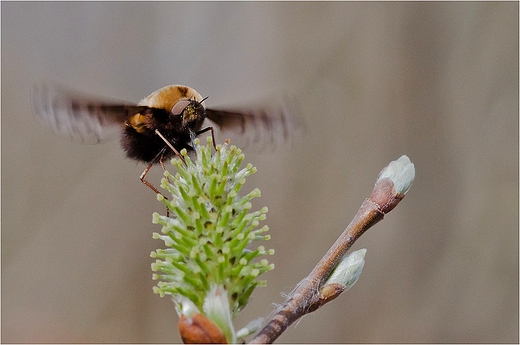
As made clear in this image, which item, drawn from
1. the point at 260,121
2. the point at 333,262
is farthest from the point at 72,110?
the point at 333,262

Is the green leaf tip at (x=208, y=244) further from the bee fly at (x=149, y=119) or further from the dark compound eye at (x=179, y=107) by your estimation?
the dark compound eye at (x=179, y=107)

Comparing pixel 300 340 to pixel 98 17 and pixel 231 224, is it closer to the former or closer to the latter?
pixel 98 17

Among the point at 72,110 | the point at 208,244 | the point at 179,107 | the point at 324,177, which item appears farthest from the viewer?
the point at 324,177

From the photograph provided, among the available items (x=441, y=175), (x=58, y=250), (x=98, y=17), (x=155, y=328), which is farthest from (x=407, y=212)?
(x=98, y=17)

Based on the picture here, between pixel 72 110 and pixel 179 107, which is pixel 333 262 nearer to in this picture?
pixel 179 107

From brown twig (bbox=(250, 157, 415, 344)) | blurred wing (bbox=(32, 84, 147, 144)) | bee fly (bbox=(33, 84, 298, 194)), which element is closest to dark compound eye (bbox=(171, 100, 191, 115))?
bee fly (bbox=(33, 84, 298, 194))

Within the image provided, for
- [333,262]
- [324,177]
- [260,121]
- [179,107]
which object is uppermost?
[324,177]
